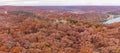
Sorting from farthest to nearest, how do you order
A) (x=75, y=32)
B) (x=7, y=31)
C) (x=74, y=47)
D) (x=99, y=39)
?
(x=7, y=31)
(x=75, y=32)
(x=99, y=39)
(x=74, y=47)

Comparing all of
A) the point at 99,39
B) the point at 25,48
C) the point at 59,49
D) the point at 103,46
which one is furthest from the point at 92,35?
the point at 25,48

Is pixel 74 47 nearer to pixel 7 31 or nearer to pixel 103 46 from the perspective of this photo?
pixel 103 46

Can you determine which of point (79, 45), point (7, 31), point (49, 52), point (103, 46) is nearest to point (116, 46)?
point (103, 46)

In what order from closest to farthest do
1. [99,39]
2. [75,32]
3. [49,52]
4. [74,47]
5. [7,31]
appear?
[49,52]
[74,47]
[99,39]
[75,32]
[7,31]

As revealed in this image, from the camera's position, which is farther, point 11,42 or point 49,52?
point 11,42

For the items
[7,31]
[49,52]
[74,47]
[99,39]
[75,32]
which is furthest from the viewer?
[7,31]

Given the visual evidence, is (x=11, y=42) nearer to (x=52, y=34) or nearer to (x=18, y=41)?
(x=18, y=41)

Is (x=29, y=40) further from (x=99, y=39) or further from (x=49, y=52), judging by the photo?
(x=99, y=39)

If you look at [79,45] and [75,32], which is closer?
[79,45]

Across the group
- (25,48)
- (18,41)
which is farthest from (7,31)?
(25,48)
